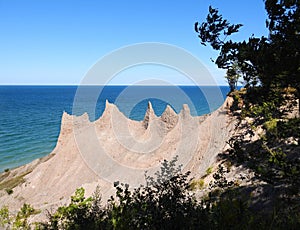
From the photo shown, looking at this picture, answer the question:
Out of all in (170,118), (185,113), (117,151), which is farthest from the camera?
(117,151)

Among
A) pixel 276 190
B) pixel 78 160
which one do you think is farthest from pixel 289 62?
pixel 78 160

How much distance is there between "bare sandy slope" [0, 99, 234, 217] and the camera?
71.9 feet

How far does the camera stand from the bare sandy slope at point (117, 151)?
21920 mm

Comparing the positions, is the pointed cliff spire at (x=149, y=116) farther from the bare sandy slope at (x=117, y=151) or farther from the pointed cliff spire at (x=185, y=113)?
the pointed cliff spire at (x=185, y=113)

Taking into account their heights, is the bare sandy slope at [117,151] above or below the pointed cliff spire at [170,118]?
below

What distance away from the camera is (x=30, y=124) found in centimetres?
8300

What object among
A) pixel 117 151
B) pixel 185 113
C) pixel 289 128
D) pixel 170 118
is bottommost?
pixel 117 151

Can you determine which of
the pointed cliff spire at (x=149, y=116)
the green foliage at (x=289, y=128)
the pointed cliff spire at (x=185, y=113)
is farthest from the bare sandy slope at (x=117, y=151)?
the green foliage at (x=289, y=128)

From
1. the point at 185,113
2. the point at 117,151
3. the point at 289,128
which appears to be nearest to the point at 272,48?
the point at 289,128

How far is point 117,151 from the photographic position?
99.0 feet

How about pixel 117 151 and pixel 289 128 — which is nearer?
pixel 289 128

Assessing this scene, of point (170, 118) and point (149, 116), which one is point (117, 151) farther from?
point (170, 118)

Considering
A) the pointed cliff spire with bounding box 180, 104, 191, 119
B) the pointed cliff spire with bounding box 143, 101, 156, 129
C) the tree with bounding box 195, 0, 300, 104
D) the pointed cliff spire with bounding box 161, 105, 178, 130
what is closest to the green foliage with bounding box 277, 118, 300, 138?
the tree with bounding box 195, 0, 300, 104

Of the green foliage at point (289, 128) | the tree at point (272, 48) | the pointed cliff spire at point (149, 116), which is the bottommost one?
the pointed cliff spire at point (149, 116)
